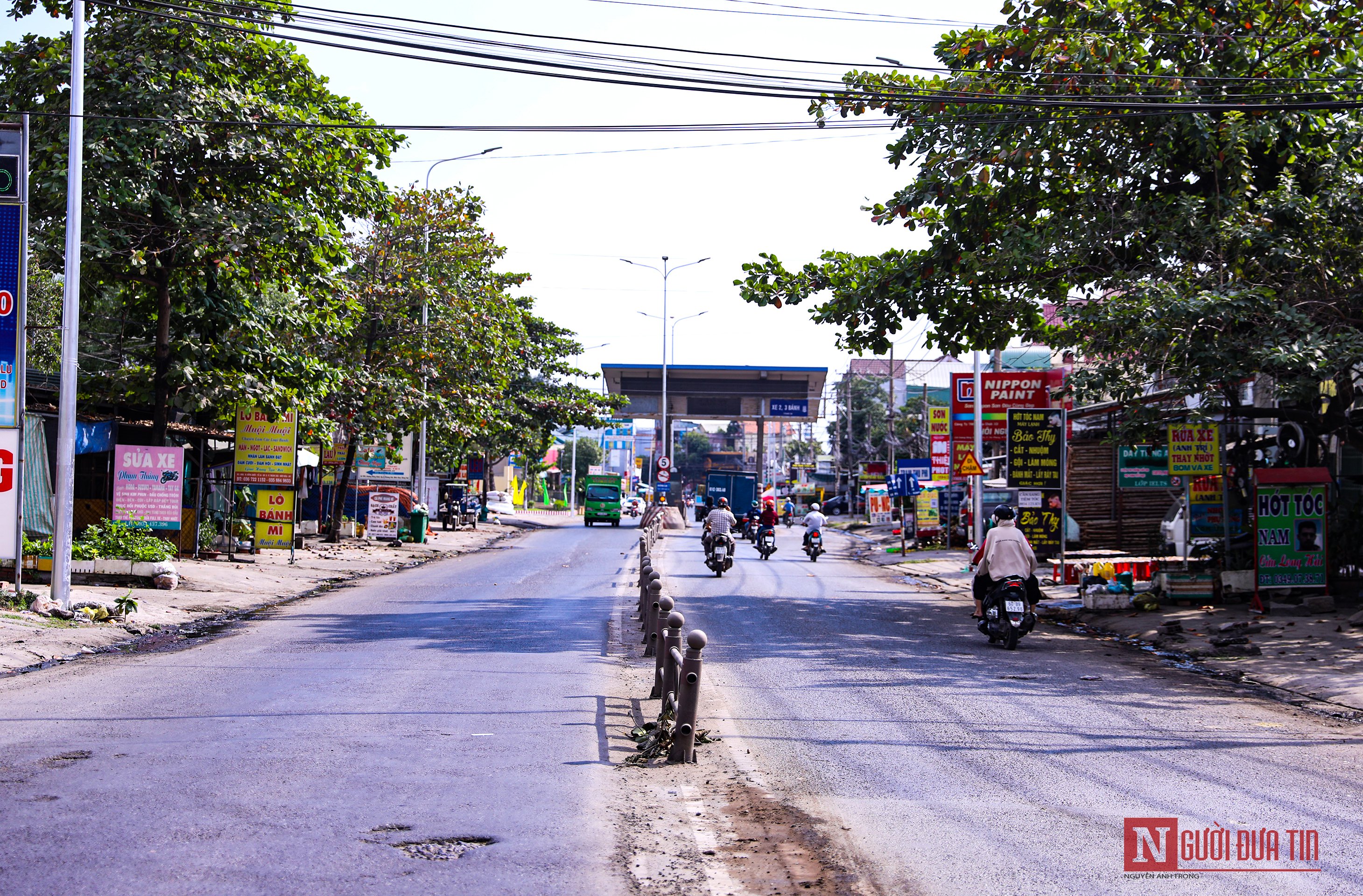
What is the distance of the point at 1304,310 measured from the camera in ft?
51.6

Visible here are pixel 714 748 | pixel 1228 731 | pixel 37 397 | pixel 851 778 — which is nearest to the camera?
pixel 851 778

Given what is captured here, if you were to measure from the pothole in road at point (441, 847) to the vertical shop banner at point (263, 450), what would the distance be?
19.2 metres

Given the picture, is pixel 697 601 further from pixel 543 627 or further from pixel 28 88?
pixel 28 88

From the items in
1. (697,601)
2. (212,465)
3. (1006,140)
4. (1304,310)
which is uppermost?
(1006,140)

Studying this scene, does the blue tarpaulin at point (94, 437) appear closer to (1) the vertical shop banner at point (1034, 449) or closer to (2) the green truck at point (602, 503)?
(1) the vertical shop banner at point (1034, 449)

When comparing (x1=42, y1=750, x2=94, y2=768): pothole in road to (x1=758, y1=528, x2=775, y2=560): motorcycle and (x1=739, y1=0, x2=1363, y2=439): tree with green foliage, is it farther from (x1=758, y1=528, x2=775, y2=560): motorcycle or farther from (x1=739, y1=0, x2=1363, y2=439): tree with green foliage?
(x1=758, y1=528, x2=775, y2=560): motorcycle

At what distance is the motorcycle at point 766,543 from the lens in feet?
105

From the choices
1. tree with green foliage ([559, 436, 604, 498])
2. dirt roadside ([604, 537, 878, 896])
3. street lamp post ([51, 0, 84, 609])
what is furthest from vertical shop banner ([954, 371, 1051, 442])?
tree with green foliage ([559, 436, 604, 498])

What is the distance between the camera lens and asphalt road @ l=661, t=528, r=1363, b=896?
215 inches

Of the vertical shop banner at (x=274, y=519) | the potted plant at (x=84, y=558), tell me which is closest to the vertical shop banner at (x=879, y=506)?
the vertical shop banner at (x=274, y=519)

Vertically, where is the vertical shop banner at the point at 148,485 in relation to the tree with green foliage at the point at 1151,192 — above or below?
below

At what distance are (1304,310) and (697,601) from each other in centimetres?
998

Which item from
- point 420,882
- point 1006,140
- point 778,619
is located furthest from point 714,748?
point 1006,140

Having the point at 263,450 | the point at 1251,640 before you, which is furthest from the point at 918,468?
the point at 1251,640
